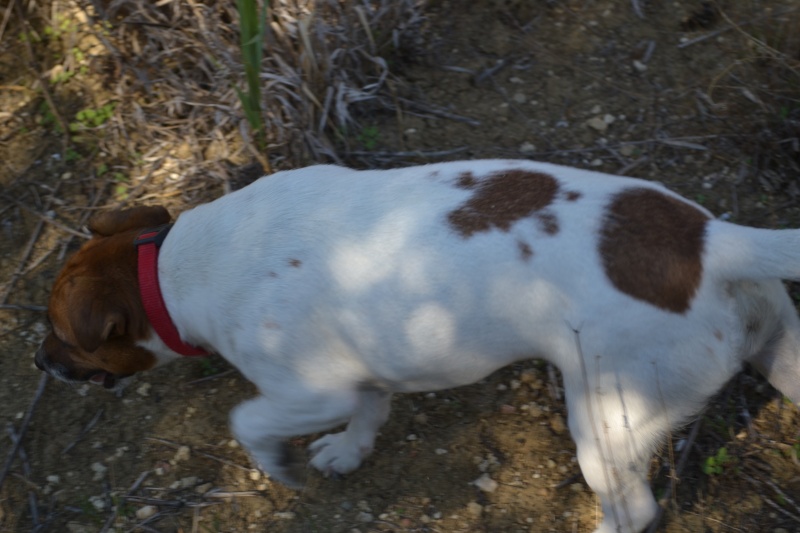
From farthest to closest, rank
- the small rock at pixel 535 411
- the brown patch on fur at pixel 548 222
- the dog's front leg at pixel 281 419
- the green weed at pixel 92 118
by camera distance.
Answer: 1. the green weed at pixel 92 118
2. the small rock at pixel 535 411
3. the dog's front leg at pixel 281 419
4. the brown patch on fur at pixel 548 222

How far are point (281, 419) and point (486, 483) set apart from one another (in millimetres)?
1068

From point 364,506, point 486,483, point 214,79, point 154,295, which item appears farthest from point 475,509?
point 214,79

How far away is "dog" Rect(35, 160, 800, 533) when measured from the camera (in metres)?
2.68

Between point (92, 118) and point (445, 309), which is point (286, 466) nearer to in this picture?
point (445, 309)

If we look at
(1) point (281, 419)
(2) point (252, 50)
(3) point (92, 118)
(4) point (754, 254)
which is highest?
(2) point (252, 50)

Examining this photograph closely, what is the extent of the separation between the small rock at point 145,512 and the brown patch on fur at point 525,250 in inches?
81.7

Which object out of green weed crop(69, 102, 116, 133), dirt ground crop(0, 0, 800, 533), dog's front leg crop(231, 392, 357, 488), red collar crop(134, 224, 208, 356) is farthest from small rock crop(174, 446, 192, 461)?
green weed crop(69, 102, 116, 133)

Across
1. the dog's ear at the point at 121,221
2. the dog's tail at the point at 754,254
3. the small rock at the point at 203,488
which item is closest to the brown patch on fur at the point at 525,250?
the dog's tail at the point at 754,254

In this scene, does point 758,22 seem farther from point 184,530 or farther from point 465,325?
point 184,530

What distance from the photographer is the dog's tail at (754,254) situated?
2.63 meters

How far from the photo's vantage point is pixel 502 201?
2877 millimetres

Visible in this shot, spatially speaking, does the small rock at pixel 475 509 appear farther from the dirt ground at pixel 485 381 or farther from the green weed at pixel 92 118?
the green weed at pixel 92 118

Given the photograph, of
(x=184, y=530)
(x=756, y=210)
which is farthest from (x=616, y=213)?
(x=184, y=530)

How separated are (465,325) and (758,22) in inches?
119
